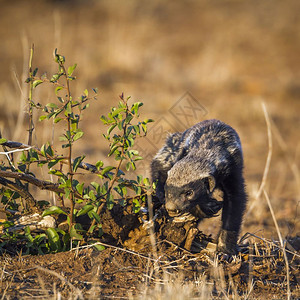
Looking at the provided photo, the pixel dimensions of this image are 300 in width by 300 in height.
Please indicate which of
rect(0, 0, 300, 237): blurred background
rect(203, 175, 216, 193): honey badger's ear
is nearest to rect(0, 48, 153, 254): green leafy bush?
rect(203, 175, 216, 193): honey badger's ear

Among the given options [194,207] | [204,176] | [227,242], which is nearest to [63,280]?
[194,207]

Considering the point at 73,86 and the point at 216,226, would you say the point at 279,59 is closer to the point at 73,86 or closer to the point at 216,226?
the point at 73,86

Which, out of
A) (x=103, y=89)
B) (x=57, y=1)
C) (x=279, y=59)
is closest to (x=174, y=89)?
(x=103, y=89)

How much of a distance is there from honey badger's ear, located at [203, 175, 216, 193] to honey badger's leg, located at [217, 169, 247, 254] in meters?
0.51

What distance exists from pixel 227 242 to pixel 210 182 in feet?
2.27

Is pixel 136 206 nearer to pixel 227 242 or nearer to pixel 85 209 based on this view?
pixel 85 209

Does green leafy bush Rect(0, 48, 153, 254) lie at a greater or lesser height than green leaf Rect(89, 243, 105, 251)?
greater

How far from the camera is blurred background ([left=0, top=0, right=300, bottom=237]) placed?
11.1 m

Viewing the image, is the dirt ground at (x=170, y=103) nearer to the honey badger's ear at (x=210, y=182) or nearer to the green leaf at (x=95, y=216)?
the green leaf at (x=95, y=216)

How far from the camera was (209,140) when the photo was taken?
565 centimetres

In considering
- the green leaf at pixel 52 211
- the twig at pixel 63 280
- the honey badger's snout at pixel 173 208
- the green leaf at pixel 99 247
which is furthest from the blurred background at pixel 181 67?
the twig at pixel 63 280

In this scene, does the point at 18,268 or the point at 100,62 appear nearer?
the point at 18,268

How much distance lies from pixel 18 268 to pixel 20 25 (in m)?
21.3

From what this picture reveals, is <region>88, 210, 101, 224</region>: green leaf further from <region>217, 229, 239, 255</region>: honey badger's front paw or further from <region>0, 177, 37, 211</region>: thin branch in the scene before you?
<region>217, 229, 239, 255</region>: honey badger's front paw
